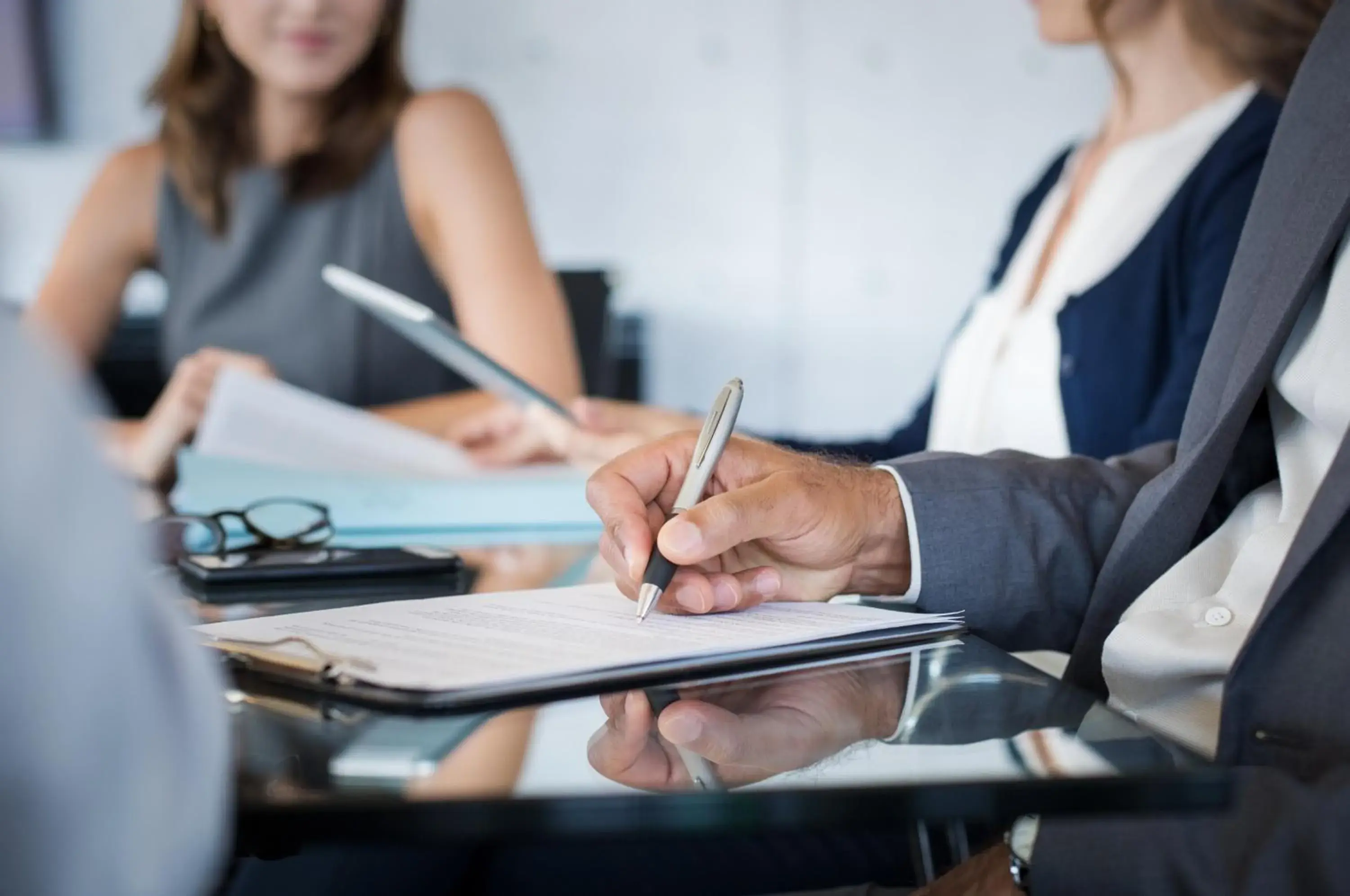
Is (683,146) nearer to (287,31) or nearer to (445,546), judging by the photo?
(287,31)

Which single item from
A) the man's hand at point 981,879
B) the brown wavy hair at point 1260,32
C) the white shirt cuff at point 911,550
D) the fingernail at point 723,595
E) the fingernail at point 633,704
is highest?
the brown wavy hair at point 1260,32

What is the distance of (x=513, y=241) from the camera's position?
1.81 m

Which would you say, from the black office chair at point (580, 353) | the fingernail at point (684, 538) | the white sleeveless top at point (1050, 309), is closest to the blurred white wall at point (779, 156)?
the black office chair at point (580, 353)

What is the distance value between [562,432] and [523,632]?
2.34ft

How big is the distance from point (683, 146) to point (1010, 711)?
3.17 m

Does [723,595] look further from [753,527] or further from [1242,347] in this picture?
[1242,347]

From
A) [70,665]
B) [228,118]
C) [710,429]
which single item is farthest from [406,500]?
[228,118]

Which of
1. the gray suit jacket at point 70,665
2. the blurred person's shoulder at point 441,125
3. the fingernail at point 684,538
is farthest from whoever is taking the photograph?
the blurred person's shoulder at point 441,125

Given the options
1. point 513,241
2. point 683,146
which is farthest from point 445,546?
point 683,146

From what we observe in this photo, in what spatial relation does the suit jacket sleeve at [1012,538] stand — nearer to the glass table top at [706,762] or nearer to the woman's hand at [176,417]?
the glass table top at [706,762]

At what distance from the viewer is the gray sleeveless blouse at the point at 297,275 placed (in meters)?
1.90

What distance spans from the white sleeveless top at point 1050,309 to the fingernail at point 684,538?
874 mm

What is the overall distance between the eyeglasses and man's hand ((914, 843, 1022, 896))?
1.45 ft

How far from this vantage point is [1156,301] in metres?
1.43
